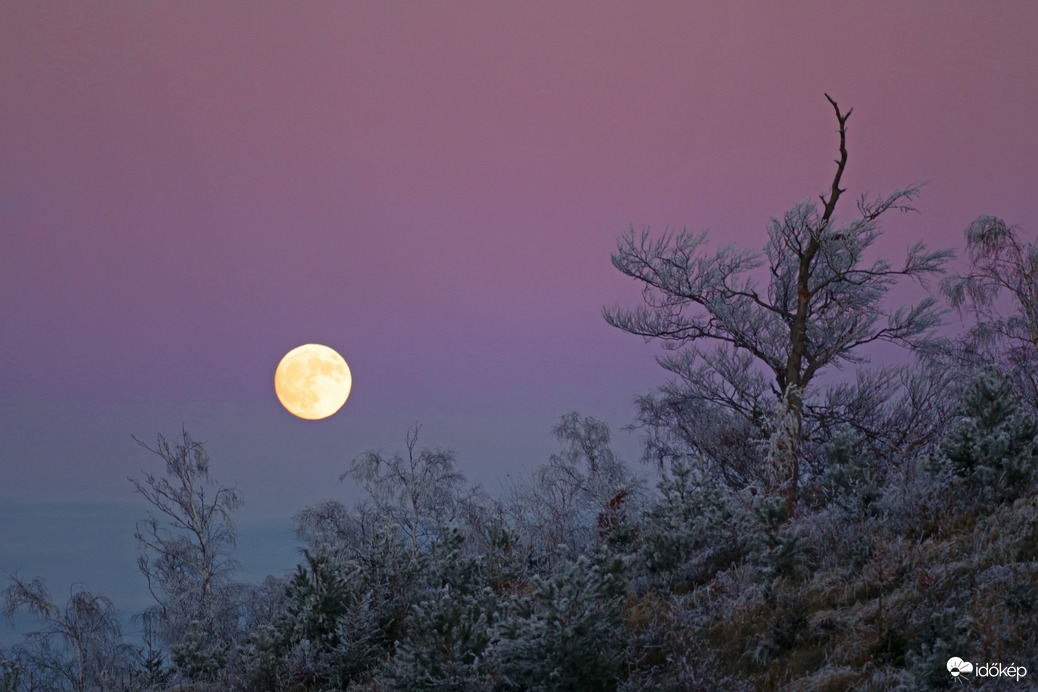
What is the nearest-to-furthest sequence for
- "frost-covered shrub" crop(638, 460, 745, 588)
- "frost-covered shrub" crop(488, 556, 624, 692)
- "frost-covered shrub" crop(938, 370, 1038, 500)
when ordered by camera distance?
"frost-covered shrub" crop(488, 556, 624, 692) → "frost-covered shrub" crop(938, 370, 1038, 500) → "frost-covered shrub" crop(638, 460, 745, 588)

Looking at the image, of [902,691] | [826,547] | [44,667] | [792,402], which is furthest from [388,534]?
[44,667]

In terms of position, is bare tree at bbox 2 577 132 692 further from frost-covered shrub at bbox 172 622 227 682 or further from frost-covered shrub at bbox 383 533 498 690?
frost-covered shrub at bbox 383 533 498 690

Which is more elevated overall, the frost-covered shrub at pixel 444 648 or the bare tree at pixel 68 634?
the bare tree at pixel 68 634

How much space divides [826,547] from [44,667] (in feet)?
57.7

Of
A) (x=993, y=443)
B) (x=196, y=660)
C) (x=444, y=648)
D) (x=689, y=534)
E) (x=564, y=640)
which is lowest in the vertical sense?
(x=564, y=640)

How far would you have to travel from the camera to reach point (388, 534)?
34.2ft

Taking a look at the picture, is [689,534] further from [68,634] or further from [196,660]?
[68,634]

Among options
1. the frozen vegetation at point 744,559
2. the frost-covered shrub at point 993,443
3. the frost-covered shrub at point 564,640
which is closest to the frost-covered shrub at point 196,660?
the frozen vegetation at point 744,559

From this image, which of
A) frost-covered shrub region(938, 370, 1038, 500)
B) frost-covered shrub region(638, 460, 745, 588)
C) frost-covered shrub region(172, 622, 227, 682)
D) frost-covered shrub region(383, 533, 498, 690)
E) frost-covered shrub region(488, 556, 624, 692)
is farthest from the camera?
frost-covered shrub region(172, 622, 227, 682)

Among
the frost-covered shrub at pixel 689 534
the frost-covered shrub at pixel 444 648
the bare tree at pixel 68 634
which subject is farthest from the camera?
the bare tree at pixel 68 634

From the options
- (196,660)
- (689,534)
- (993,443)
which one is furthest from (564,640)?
(196,660)

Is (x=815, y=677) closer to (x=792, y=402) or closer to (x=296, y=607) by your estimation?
(x=296, y=607)

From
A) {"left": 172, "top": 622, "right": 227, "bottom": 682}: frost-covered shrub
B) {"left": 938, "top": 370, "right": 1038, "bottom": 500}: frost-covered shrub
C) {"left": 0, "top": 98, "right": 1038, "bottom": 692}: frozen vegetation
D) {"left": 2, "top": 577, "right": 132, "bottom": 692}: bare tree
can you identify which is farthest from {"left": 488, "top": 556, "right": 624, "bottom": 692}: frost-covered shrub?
{"left": 2, "top": 577, "right": 132, "bottom": 692}: bare tree

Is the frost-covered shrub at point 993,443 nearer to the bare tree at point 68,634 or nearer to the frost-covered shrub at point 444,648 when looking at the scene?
the frost-covered shrub at point 444,648
